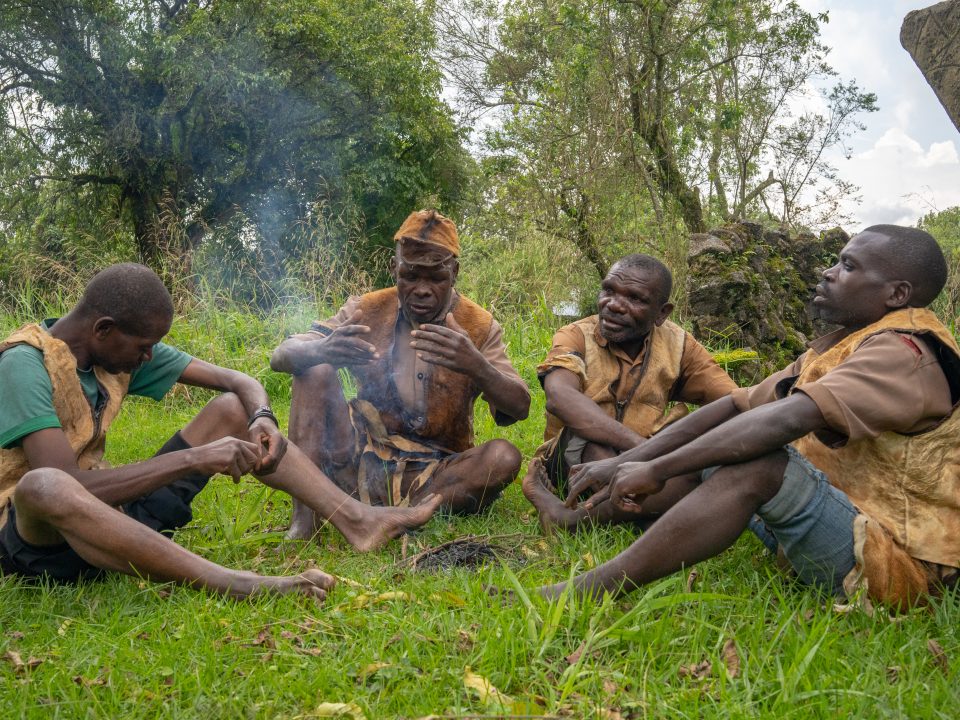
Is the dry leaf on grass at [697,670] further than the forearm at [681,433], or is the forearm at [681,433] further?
the forearm at [681,433]

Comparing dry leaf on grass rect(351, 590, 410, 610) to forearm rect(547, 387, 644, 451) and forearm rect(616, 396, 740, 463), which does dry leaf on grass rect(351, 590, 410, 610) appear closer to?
forearm rect(616, 396, 740, 463)

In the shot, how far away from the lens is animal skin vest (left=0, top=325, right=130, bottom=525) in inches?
137

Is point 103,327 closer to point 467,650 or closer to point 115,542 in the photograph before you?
point 115,542

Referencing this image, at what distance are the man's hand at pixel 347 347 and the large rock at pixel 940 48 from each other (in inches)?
149

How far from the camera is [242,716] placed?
2.46 meters

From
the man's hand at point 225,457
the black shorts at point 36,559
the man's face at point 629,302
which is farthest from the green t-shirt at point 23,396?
the man's face at point 629,302

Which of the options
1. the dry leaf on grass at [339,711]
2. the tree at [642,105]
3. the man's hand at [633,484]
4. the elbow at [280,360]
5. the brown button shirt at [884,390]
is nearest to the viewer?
the dry leaf on grass at [339,711]

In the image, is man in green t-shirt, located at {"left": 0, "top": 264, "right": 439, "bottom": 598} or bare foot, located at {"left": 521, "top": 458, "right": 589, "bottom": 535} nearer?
man in green t-shirt, located at {"left": 0, "top": 264, "right": 439, "bottom": 598}

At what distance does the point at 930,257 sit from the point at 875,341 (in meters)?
0.46

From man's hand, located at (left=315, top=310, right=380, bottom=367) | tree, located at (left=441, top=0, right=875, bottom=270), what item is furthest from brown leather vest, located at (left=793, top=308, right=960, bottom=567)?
tree, located at (left=441, top=0, right=875, bottom=270)

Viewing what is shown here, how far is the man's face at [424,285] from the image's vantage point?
4492 millimetres

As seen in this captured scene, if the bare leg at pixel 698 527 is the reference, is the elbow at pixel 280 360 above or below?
above

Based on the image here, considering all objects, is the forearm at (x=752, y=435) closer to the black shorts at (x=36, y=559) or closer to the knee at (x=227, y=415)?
the knee at (x=227, y=415)

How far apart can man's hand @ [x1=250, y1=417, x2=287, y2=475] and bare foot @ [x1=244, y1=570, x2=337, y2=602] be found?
62 cm
